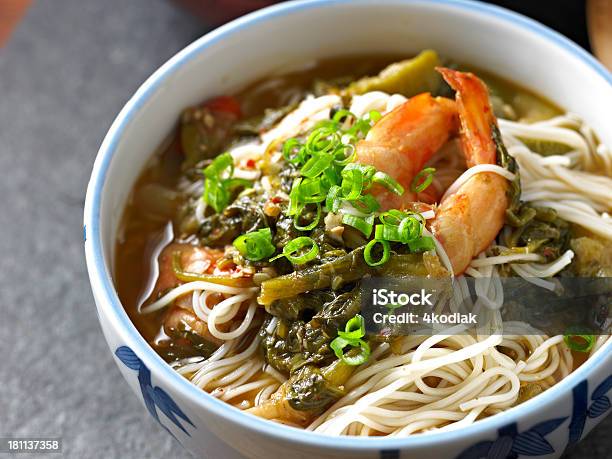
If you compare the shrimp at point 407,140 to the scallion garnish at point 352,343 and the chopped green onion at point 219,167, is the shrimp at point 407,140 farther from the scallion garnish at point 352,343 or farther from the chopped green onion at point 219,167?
the chopped green onion at point 219,167

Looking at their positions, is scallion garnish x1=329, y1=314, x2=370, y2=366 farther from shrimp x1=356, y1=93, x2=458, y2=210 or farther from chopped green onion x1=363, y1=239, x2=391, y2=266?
shrimp x1=356, y1=93, x2=458, y2=210

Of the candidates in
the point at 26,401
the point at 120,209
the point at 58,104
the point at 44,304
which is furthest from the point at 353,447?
the point at 58,104

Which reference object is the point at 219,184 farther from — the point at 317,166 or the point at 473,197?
the point at 473,197

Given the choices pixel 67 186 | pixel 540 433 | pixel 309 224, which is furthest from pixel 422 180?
pixel 67 186

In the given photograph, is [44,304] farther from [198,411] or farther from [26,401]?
[198,411]

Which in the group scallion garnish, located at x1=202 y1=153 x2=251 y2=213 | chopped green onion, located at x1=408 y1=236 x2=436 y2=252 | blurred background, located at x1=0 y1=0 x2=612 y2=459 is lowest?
blurred background, located at x1=0 y1=0 x2=612 y2=459

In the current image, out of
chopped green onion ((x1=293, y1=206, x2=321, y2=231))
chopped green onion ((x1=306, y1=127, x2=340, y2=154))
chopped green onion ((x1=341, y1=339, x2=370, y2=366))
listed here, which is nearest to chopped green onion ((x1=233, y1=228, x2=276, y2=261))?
chopped green onion ((x1=293, y1=206, x2=321, y2=231))

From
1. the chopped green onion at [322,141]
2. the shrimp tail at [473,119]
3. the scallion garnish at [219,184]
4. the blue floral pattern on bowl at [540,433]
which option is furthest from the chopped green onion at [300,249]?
the blue floral pattern on bowl at [540,433]
